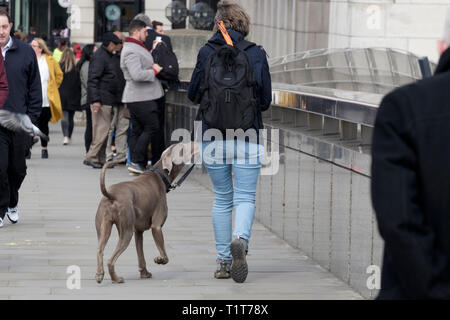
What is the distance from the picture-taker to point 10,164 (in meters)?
9.17

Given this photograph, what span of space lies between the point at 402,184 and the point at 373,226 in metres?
3.45

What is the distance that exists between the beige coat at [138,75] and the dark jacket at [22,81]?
3.50 meters

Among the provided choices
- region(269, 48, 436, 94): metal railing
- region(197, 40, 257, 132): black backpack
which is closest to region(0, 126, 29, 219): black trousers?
region(197, 40, 257, 132): black backpack

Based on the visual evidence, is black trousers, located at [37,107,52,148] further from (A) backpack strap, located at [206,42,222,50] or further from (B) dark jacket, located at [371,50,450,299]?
(B) dark jacket, located at [371,50,450,299]

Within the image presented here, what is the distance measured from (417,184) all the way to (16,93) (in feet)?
22.1

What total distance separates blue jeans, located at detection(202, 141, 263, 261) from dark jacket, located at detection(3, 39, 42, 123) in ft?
9.11

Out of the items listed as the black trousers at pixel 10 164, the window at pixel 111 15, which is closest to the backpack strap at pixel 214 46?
the black trousers at pixel 10 164

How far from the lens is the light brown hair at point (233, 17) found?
6.74 metres

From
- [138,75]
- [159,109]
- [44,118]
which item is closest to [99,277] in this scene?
[138,75]

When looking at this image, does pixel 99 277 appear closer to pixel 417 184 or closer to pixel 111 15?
pixel 417 184

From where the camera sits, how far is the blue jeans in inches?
262

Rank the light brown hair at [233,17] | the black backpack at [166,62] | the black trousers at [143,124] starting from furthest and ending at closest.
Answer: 1. the black backpack at [166,62]
2. the black trousers at [143,124]
3. the light brown hair at [233,17]

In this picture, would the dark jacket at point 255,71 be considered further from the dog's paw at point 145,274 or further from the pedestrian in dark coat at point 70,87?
the pedestrian in dark coat at point 70,87

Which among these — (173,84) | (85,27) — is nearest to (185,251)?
(173,84)
